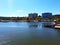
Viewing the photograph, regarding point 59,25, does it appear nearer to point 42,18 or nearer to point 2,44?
point 2,44

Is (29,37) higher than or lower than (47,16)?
lower

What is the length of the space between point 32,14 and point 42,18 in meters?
16.6

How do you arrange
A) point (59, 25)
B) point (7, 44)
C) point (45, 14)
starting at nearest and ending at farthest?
point (7, 44) → point (59, 25) → point (45, 14)

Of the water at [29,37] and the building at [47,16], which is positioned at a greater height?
the building at [47,16]

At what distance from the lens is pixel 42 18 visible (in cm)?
17350

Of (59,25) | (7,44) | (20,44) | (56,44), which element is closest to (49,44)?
(56,44)

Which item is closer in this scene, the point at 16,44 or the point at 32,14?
the point at 16,44

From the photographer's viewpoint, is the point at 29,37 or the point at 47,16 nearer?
the point at 29,37

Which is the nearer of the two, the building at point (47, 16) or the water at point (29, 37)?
the water at point (29, 37)

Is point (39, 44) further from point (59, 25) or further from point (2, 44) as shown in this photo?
point (59, 25)

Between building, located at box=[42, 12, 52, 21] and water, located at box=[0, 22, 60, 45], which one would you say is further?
building, located at box=[42, 12, 52, 21]

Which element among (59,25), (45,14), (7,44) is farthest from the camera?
(45,14)

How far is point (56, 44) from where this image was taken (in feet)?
56.4

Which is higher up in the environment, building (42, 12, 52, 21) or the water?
building (42, 12, 52, 21)
